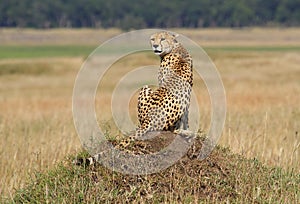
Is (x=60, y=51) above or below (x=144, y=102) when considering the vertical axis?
below

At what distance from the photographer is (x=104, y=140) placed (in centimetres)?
646

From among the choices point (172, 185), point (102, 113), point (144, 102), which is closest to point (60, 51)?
point (102, 113)

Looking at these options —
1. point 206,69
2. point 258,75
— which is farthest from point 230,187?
point 258,75

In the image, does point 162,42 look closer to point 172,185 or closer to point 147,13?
point 172,185

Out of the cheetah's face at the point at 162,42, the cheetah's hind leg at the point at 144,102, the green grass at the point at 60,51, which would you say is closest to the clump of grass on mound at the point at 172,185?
the cheetah's hind leg at the point at 144,102

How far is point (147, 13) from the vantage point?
373ft

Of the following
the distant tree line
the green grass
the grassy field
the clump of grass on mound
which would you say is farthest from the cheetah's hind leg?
the distant tree line

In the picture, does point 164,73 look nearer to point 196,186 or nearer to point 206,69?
point 196,186

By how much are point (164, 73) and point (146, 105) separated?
1.21 ft

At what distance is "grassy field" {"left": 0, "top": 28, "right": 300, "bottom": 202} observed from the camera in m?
8.51

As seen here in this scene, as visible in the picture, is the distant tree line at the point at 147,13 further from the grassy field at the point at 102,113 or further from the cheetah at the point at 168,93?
the cheetah at the point at 168,93

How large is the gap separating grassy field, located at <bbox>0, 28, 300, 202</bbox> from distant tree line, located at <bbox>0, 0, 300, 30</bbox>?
74.2 metres

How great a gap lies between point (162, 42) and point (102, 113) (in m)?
8.61

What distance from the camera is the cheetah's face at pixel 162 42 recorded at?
Answer: 6379 mm
